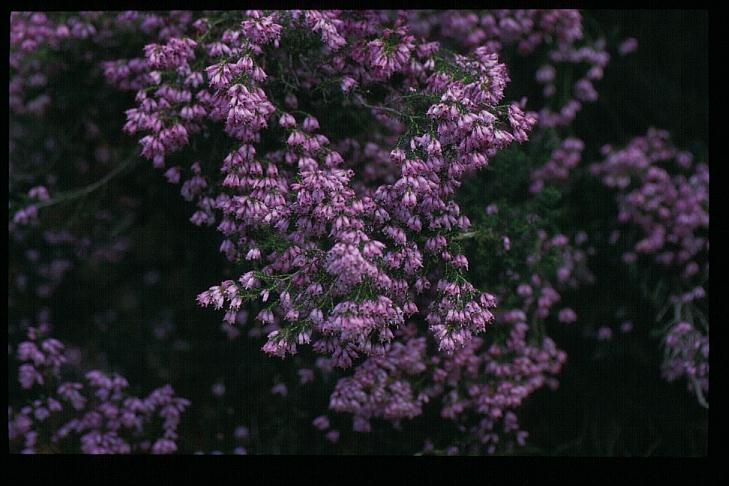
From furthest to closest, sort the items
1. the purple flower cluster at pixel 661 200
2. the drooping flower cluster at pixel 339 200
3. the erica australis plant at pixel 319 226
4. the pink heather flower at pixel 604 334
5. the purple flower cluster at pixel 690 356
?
1. the pink heather flower at pixel 604 334
2. the purple flower cluster at pixel 661 200
3. the purple flower cluster at pixel 690 356
4. the erica australis plant at pixel 319 226
5. the drooping flower cluster at pixel 339 200

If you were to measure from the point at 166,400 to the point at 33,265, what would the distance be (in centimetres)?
249

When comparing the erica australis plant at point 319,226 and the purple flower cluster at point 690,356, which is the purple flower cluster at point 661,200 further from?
the purple flower cluster at point 690,356

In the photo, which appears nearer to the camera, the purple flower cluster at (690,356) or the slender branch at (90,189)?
the purple flower cluster at (690,356)

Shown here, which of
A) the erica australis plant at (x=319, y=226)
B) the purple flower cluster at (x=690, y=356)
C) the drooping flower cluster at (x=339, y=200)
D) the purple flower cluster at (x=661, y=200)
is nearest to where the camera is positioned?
the drooping flower cluster at (x=339, y=200)

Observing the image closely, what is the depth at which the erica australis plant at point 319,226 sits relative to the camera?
3.74 m

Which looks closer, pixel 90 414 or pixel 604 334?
pixel 90 414

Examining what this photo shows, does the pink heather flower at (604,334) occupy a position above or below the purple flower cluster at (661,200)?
below

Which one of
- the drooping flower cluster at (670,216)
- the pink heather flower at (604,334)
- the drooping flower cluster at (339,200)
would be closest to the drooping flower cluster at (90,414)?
the drooping flower cluster at (339,200)

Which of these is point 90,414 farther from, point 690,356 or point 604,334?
point 690,356

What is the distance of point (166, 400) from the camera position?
18.7ft

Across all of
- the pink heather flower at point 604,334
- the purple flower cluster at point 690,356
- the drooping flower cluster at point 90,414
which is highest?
the pink heather flower at point 604,334

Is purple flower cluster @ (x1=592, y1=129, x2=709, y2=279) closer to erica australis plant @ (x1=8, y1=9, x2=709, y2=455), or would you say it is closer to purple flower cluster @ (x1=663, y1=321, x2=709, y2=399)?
erica australis plant @ (x1=8, y1=9, x2=709, y2=455)

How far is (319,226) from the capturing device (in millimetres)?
3660

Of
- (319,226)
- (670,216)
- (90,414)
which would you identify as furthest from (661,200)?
(90,414)
